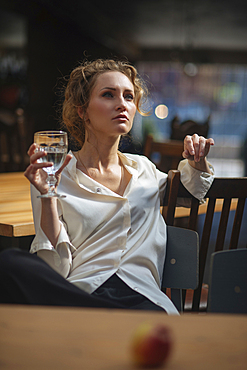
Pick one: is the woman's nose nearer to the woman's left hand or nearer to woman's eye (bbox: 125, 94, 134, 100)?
woman's eye (bbox: 125, 94, 134, 100)

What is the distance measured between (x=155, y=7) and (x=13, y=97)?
3443mm

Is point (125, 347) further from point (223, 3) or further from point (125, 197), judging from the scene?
point (223, 3)

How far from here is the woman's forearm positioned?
1.13 meters

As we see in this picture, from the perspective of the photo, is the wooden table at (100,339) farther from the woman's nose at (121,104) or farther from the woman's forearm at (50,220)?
the woman's nose at (121,104)

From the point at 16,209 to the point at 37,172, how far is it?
627 mm

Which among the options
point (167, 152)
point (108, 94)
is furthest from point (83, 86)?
point (167, 152)

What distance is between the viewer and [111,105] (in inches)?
52.4

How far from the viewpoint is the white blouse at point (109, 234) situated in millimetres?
1155

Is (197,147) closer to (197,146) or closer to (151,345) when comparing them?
(197,146)

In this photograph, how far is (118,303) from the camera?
1079mm

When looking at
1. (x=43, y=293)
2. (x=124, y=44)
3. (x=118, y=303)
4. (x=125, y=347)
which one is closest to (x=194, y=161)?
(x=118, y=303)

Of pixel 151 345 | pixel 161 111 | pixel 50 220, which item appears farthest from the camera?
pixel 161 111

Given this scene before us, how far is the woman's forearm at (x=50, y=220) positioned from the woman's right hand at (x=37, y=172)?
86 millimetres

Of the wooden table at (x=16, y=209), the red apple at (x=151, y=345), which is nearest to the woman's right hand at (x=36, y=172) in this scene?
the wooden table at (x=16, y=209)
